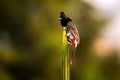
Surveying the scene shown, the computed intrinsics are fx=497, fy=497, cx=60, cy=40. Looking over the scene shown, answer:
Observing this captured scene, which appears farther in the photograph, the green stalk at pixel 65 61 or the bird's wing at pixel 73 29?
the bird's wing at pixel 73 29

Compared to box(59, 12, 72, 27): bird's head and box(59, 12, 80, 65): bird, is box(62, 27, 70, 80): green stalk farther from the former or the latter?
box(59, 12, 72, 27): bird's head

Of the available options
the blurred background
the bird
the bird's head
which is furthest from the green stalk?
the blurred background

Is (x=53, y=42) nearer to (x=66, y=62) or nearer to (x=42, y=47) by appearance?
(x=42, y=47)

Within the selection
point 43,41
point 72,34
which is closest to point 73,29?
point 72,34

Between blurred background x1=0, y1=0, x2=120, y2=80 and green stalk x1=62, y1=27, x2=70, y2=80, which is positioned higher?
blurred background x1=0, y1=0, x2=120, y2=80

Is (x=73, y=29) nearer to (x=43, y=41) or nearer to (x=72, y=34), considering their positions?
(x=72, y=34)

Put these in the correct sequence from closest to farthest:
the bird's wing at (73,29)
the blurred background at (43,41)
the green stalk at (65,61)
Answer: the green stalk at (65,61) → the bird's wing at (73,29) → the blurred background at (43,41)

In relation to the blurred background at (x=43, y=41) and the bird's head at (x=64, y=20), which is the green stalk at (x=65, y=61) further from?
the blurred background at (x=43, y=41)

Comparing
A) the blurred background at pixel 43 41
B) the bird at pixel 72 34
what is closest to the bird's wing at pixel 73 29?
the bird at pixel 72 34

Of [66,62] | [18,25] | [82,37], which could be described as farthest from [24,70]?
[66,62]
